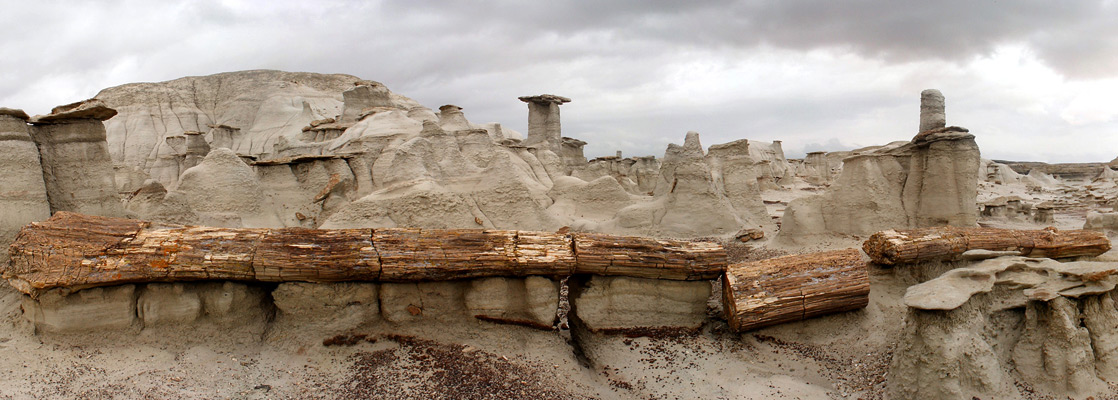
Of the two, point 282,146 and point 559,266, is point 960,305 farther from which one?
point 282,146

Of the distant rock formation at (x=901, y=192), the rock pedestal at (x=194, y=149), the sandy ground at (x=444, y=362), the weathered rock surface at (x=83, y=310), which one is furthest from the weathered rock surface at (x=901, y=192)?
the rock pedestal at (x=194, y=149)

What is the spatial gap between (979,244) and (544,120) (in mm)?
18449

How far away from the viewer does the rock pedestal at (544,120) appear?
2331 cm

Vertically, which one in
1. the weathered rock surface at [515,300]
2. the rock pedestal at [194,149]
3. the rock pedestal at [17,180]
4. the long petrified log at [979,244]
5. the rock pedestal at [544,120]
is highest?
the rock pedestal at [544,120]

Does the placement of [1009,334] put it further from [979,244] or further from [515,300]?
[515,300]

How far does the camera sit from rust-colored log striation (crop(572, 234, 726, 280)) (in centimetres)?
545

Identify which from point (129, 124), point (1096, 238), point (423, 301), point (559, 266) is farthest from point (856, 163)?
point (129, 124)

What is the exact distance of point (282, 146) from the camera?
1625 centimetres

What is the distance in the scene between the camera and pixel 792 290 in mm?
5512

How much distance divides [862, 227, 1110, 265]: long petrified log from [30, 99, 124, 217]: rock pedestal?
30.1ft

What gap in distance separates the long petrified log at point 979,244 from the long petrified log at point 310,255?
7.25 feet

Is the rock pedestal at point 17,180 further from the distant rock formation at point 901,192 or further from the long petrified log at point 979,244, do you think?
the distant rock formation at point 901,192

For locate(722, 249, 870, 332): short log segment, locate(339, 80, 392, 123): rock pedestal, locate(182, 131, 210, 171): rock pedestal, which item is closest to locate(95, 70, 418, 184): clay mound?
locate(339, 80, 392, 123): rock pedestal

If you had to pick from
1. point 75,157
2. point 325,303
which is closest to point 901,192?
point 325,303
